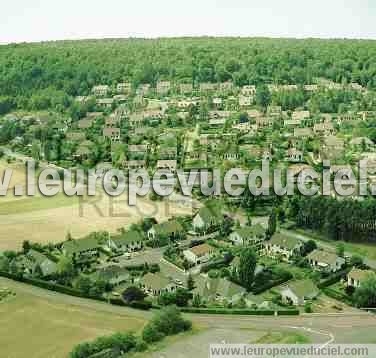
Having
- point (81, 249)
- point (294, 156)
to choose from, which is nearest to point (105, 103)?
point (294, 156)

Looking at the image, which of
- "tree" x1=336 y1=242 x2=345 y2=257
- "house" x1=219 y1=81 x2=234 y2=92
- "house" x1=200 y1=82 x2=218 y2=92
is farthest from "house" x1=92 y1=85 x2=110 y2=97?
"tree" x1=336 y1=242 x2=345 y2=257

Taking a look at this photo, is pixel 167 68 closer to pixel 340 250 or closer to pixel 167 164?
pixel 167 164

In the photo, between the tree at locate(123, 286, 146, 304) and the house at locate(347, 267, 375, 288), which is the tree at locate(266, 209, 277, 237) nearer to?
the house at locate(347, 267, 375, 288)

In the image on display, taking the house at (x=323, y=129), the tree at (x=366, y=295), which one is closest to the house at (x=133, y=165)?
the house at (x=323, y=129)

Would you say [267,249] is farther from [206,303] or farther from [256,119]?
[256,119]

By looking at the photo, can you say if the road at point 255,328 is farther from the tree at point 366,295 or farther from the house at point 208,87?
the house at point 208,87

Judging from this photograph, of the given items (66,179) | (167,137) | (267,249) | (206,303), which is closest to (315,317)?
(206,303)
